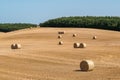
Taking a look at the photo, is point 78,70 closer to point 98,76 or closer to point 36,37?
point 98,76

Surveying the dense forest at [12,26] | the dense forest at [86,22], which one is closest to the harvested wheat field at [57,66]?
the dense forest at [86,22]

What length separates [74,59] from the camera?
2659 centimetres

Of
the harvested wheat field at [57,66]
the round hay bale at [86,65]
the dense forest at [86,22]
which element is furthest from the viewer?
the dense forest at [86,22]

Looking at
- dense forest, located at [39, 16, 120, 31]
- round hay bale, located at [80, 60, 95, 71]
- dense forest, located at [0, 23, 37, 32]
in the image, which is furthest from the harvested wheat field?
dense forest, located at [0, 23, 37, 32]

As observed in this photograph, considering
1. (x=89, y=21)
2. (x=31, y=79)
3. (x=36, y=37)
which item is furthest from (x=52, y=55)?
(x=89, y=21)

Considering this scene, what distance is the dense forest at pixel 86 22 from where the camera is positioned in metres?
67.8

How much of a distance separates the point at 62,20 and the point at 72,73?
53839 mm

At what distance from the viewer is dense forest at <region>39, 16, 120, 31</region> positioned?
222 feet

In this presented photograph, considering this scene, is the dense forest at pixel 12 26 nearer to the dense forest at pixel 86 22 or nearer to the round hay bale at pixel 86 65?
the dense forest at pixel 86 22

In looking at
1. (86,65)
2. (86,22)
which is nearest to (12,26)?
(86,22)

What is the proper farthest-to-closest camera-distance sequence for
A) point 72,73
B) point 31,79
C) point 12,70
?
1. point 12,70
2. point 72,73
3. point 31,79

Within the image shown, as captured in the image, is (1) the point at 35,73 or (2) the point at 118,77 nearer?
(2) the point at 118,77

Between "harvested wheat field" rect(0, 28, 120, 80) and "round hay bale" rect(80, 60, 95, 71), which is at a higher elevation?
"round hay bale" rect(80, 60, 95, 71)

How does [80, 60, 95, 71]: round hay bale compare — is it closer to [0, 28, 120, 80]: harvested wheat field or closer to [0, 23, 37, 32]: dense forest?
[0, 28, 120, 80]: harvested wheat field
